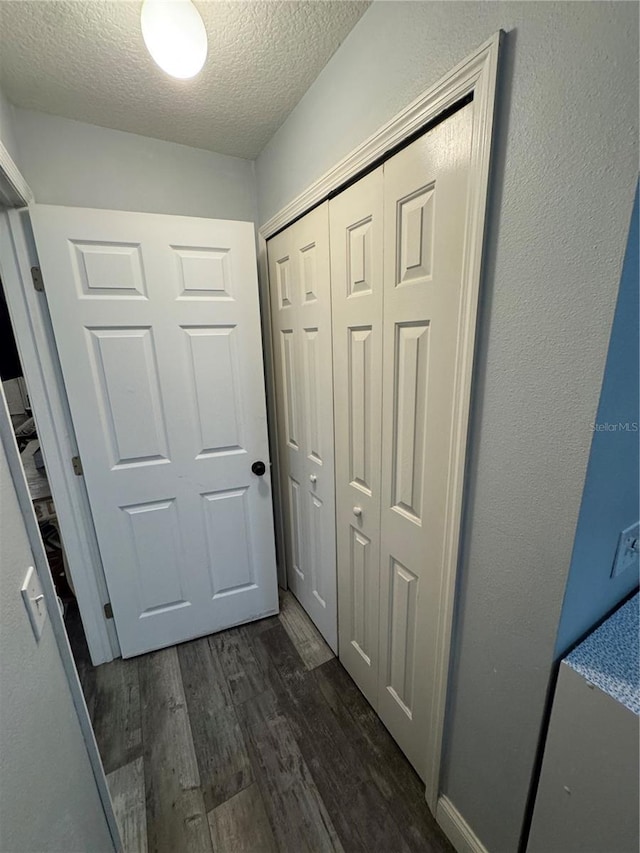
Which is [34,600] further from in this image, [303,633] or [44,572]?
[303,633]

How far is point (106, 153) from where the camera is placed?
59.1 inches

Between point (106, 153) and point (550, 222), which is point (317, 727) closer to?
point (550, 222)

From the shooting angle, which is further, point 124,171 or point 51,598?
point 124,171

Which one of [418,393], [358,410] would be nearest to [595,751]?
[418,393]

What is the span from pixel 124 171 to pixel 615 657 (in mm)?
2326

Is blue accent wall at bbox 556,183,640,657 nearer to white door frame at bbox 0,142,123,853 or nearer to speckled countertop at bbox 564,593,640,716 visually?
speckled countertop at bbox 564,593,640,716

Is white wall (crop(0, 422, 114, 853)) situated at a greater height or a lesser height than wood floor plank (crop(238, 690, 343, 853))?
greater

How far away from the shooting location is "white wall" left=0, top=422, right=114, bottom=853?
54cm

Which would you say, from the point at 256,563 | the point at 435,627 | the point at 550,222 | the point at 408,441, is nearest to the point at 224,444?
the point at 256,563

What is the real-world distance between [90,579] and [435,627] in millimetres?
1514

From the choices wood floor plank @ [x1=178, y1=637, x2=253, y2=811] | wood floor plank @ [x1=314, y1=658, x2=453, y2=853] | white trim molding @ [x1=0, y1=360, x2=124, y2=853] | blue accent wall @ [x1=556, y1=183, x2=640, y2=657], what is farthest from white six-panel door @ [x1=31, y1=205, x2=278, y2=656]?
blue accent wall @ [x1=556, y1=183, x2=640, y2=657]

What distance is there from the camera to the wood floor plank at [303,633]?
5.59 feet

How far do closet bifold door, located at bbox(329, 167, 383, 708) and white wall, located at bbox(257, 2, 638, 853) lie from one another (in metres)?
0.25

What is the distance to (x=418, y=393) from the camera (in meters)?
1.00
